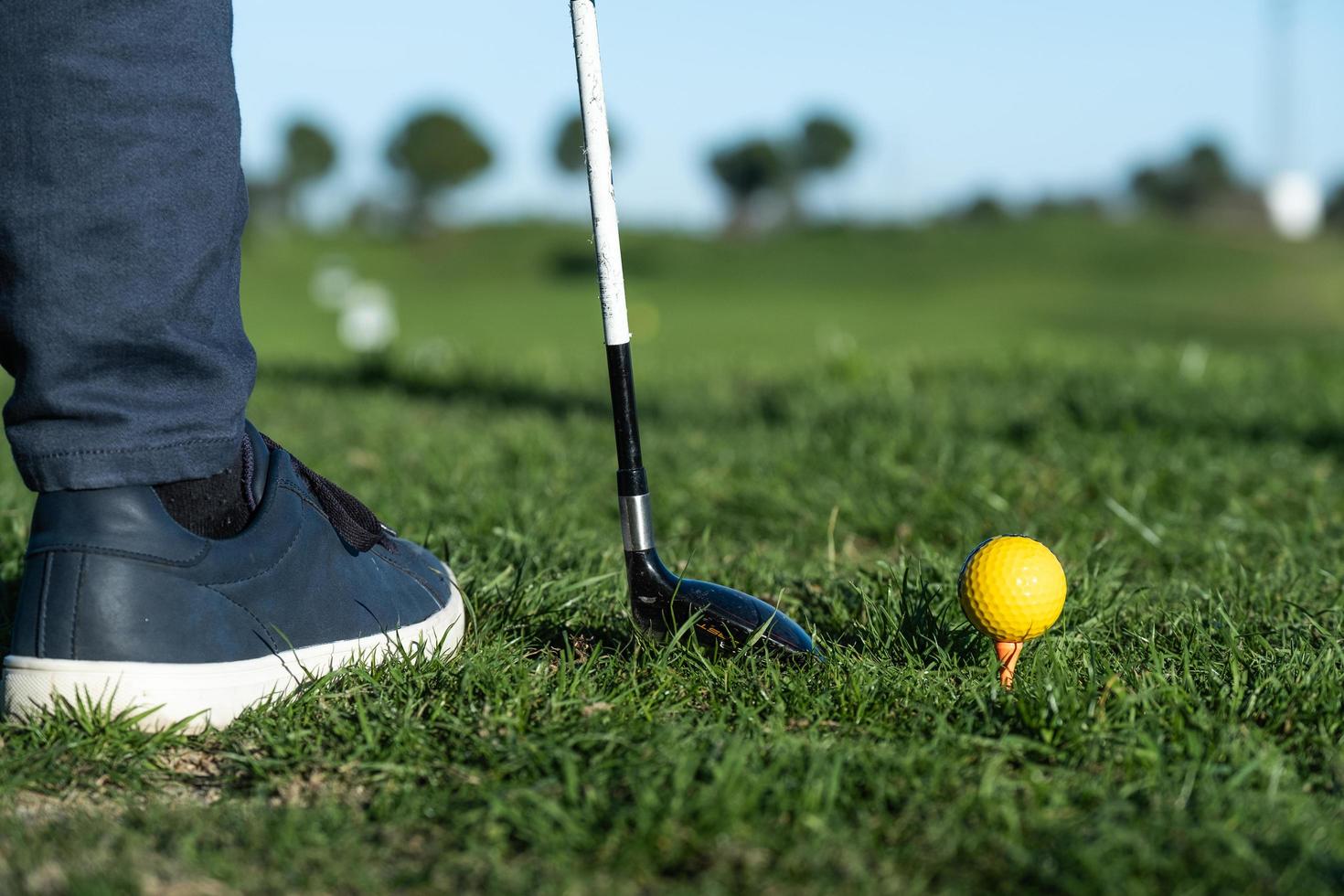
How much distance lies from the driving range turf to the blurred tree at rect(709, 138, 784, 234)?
64593mm

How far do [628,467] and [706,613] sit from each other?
270 millimetres

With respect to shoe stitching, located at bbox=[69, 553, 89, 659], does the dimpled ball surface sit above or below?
below

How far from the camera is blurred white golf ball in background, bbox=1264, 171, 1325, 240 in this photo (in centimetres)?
5169

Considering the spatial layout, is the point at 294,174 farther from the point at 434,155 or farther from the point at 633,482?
the point at 633,482

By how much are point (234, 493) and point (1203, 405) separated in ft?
13.4

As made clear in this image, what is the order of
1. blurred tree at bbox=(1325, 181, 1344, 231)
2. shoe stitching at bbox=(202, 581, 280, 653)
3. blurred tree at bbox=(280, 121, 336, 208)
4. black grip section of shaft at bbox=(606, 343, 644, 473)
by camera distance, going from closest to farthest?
shoe stitching at bbox=(202, 581, 280, 653), black grip section of shaft at bbox=(606, 343, 644, 473), blurred tree at bbox=(1325, 181, 1344, 231), blurred tree at bbox=(280, 121, 336, 208)

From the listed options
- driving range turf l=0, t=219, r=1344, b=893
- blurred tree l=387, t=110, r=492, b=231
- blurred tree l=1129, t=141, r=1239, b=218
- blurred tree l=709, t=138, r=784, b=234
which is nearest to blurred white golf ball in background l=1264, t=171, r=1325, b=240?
blurred tree l=1129, t=141, r=1239, b=218

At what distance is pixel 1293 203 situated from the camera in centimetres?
5331

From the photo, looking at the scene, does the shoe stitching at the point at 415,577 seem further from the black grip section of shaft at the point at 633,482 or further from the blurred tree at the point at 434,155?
the blurred tree at the point at 434,155

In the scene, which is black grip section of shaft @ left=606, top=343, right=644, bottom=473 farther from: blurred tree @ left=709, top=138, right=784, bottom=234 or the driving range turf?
blurred tree @ left=709, top=138, right=784, bottom=234

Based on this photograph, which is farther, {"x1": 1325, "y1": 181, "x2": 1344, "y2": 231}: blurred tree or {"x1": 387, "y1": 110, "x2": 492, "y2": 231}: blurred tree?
{"x1": 1325, "y1": 181, "x2": 1344, "y2": 231}: blurred tree

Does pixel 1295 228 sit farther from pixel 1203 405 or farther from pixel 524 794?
pixel 524 794

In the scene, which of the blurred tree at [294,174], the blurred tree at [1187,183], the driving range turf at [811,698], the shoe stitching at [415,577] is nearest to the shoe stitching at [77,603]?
the driving range turf at [811,698]

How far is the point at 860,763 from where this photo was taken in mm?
1553
